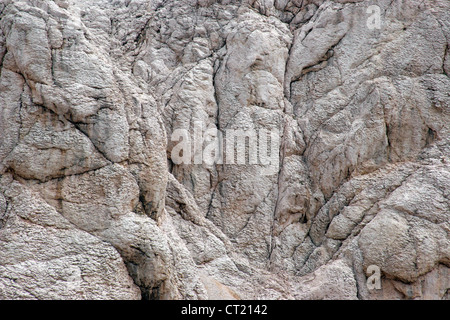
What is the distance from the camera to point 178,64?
57.5 feet

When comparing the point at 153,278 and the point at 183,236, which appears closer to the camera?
the point at 153,278

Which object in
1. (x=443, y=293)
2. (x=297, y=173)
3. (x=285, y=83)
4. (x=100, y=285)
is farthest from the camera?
(x=285, y=83)

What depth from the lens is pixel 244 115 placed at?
1636cm

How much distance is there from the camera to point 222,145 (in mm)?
16188

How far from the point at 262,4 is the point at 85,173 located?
875cm

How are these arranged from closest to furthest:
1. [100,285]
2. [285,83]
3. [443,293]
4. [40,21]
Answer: [100,285] < [40,21] < [443,293] < [285,83]

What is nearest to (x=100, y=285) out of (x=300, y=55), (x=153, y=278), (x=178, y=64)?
(x=153, y=278)

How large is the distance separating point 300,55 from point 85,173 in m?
8.01

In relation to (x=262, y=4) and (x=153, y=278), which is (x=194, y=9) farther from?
(x=153, y=278)

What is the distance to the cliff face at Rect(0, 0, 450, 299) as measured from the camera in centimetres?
1204

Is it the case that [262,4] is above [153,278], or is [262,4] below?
above

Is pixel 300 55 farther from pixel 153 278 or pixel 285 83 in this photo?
pixel 153 278

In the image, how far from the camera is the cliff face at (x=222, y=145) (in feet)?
39.5

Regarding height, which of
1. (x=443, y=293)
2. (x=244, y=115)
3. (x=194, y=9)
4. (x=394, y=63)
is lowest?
Answer: (x=443, y=293)
